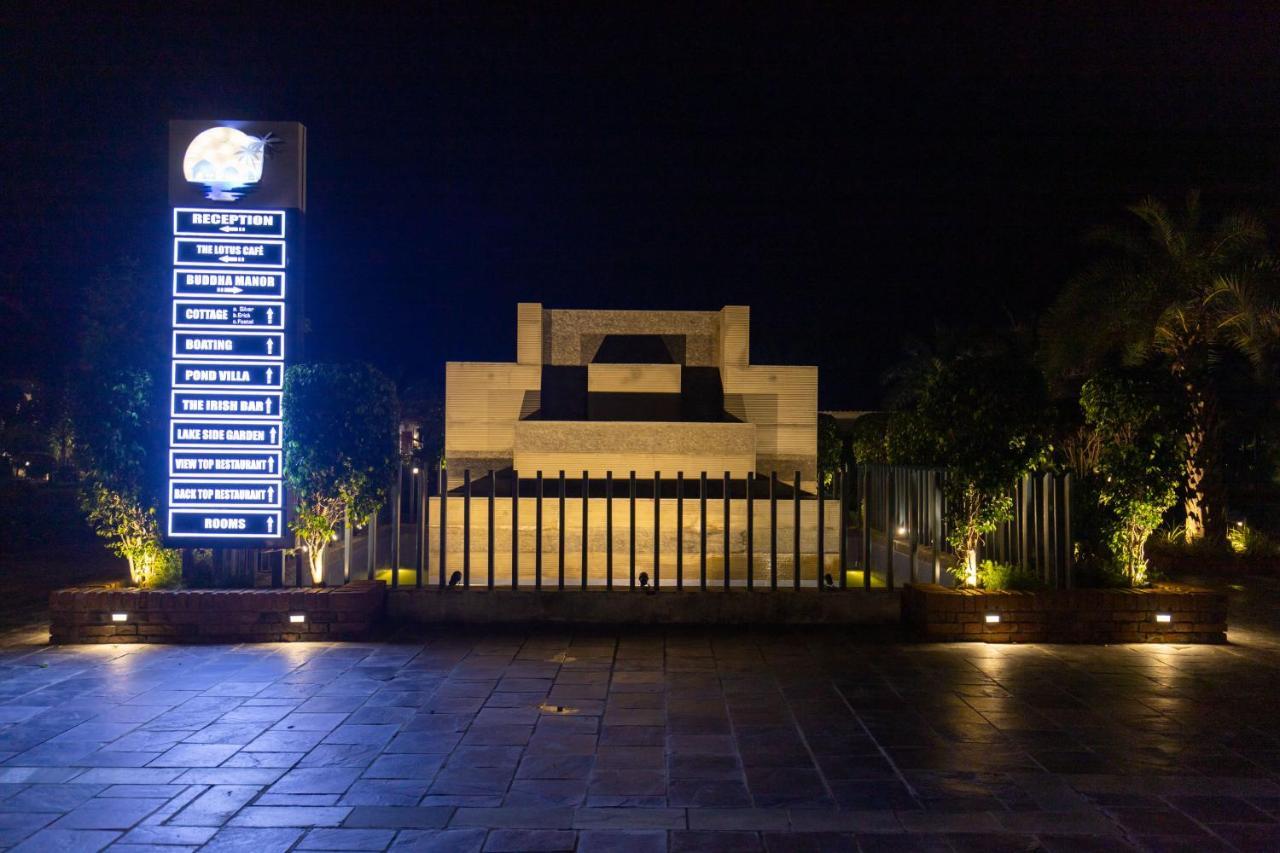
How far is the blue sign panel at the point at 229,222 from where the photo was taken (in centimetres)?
1006

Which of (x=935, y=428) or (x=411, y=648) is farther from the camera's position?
(x=935, y=428)

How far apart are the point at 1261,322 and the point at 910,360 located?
67.0 feet

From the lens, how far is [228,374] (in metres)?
9.98

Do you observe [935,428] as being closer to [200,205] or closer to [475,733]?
[475,733]

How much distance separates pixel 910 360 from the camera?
3600 centimetres

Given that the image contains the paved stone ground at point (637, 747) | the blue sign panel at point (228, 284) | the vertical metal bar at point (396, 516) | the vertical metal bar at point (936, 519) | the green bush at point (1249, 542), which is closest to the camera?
the paved stone ground at point (637, 747)

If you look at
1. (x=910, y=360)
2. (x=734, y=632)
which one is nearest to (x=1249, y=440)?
(x=910, y=360)

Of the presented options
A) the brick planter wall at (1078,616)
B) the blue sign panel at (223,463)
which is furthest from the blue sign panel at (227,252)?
the brick planter wall at (1078,616)

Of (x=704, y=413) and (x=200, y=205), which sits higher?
(x=200, y=205)

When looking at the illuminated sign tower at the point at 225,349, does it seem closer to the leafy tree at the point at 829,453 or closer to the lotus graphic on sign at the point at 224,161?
the lotus graphic on sign at the point at 224,161

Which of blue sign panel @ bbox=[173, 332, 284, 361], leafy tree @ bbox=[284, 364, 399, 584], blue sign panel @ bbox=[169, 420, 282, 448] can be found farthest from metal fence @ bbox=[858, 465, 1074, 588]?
blue sign panel @ bbox=[173, 332, 284, 361]

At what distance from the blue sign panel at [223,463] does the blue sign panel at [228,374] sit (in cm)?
69

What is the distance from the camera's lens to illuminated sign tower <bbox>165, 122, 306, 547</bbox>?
9.96 m

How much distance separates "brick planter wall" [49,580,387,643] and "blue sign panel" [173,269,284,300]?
3023mm
